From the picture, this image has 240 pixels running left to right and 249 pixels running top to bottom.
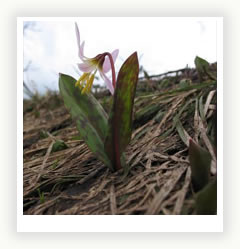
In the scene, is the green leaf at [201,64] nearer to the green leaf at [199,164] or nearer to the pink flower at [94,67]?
the pink flower at [94,67]

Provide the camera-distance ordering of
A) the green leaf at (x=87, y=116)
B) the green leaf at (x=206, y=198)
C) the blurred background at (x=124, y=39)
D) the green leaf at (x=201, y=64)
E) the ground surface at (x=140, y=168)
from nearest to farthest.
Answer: the green leaf at (x=206, y=198) < the ground surface at (x=140, y=168) < the green leaf at (x=87, y=116) < the blurred background at (x=124, y=39) < the green leaf at (x=201, y=64)

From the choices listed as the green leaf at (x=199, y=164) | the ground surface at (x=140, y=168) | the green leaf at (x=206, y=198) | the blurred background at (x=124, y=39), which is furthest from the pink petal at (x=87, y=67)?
the green leaf at (x=206, y=198)

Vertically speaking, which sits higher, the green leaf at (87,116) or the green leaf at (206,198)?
the green leaf at (87,116)

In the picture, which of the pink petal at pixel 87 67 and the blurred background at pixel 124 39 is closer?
the pink petal at pixel 87 67

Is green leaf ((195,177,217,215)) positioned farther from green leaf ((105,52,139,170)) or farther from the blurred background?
the blurred background

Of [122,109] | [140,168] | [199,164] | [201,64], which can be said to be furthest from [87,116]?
[201,64]

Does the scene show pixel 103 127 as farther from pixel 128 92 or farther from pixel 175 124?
pixel 175 124
